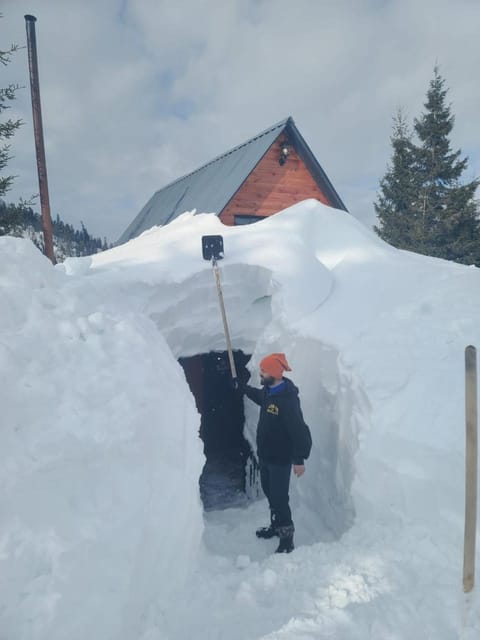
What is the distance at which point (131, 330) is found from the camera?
12.7ft

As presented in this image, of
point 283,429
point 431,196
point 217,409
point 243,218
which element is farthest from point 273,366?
point 431,196

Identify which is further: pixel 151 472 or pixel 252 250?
pixel 252 250

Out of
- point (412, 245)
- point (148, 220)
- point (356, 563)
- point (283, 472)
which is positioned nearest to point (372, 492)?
point (356, 563)

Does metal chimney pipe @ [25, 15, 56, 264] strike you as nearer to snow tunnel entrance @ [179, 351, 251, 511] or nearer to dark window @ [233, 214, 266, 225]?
snow tunnel entrance @ [179, 351, 251, 511]

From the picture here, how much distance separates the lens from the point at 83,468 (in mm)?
2633

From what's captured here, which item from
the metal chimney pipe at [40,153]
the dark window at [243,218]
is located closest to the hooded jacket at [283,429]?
the metal chimney pipe at [40,153]

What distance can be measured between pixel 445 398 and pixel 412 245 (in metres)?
18.5

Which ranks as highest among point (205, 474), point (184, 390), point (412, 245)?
point (412, 245)

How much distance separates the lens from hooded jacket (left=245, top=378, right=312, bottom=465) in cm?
396

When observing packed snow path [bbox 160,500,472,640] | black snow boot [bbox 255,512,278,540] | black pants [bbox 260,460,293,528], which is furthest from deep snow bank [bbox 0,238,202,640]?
black snow boot [bbox 255,512,278,540]

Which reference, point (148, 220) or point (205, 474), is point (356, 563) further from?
point (148, 220)

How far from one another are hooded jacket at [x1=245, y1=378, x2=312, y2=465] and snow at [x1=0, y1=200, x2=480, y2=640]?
1.64ft

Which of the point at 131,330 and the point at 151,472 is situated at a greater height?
the point at 131,330

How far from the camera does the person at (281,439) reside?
397 centimetres
